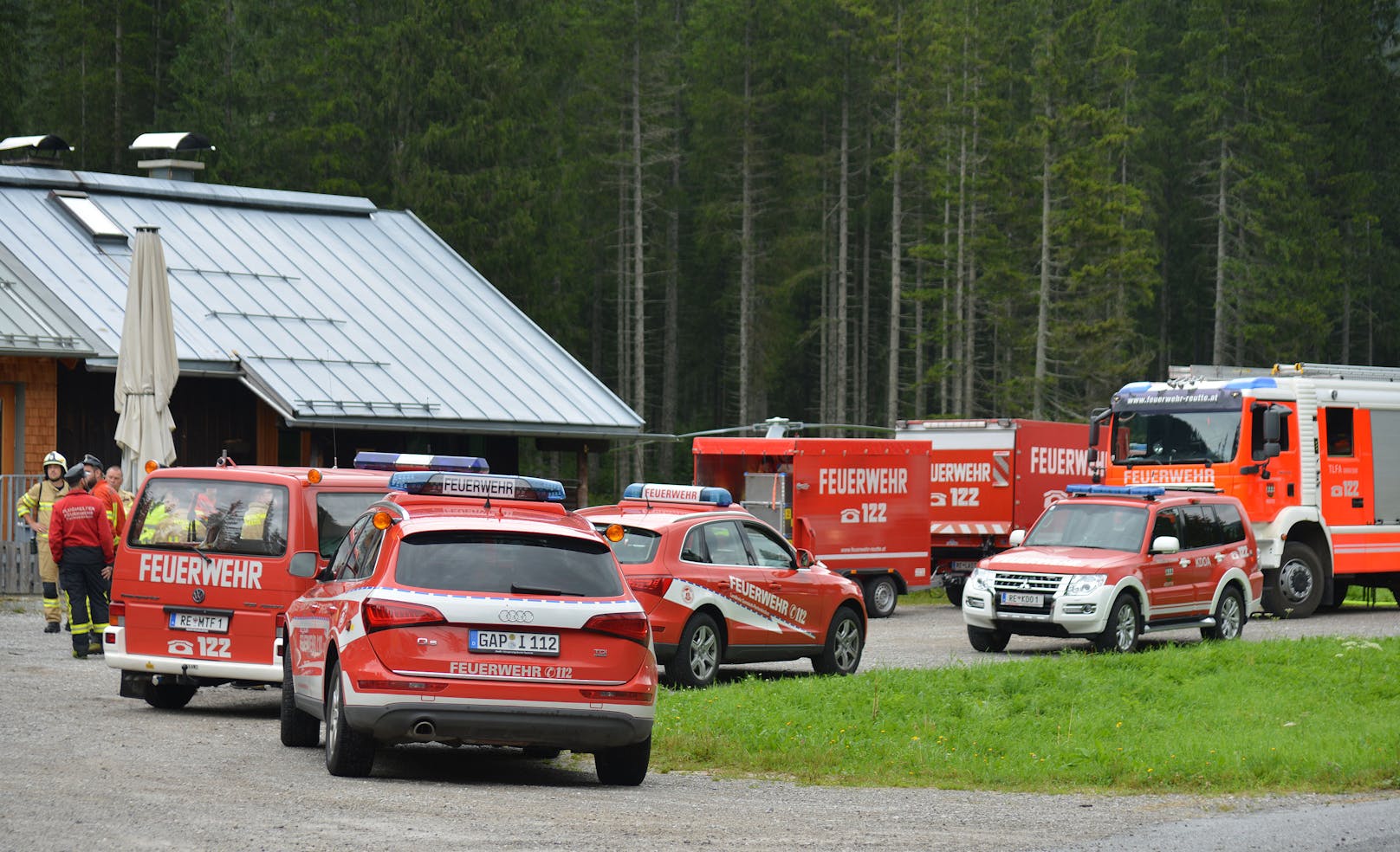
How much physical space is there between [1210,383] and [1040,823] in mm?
17166

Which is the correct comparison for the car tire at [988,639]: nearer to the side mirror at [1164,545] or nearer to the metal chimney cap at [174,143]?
the side mirror at [1164,545]

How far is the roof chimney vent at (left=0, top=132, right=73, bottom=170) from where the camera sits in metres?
32.0

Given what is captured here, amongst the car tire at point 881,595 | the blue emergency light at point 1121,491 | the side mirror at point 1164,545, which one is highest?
the blue emergency light at point 1121,491

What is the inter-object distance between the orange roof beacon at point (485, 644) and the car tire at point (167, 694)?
364cm

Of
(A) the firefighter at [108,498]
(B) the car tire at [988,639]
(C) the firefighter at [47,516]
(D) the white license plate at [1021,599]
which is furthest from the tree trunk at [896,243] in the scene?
(A) the firefighter at [108,498]

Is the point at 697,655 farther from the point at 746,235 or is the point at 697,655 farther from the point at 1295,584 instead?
the point at 746,235

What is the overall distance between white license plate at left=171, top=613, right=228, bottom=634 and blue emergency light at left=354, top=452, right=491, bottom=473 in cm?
171

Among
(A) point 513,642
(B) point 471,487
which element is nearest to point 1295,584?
(B) point 471,487

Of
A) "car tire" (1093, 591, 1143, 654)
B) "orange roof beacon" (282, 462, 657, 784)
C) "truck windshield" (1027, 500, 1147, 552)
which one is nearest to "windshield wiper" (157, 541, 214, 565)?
"orange roof beacon" (282, 462, 657, 784)

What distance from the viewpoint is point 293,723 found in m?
11.8

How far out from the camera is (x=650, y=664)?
10.5 metres

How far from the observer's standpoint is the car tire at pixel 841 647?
17.5 metres

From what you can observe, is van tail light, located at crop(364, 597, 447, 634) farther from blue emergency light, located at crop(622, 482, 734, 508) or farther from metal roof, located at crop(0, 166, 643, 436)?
metal roof, located at crop(0, 166, 643, 436)

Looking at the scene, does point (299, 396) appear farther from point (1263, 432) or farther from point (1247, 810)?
point (1247, 810)
